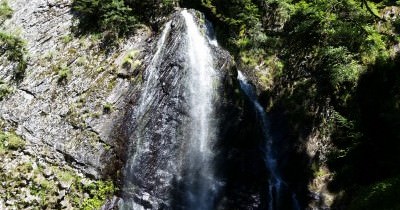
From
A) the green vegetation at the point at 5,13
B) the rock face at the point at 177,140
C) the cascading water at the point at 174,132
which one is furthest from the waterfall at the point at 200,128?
the green vegetation at the point at 5,13

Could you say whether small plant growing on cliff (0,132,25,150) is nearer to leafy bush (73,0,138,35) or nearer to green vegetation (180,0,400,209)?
leafy bush (73,0,138,35)

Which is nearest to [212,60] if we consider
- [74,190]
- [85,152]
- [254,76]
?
[254,76]

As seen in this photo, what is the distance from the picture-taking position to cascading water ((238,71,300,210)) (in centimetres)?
1087

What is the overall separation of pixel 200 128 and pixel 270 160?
2561 mm

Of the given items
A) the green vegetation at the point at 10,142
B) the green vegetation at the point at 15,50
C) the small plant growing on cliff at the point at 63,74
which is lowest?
the green vegetation at the point at 10,142

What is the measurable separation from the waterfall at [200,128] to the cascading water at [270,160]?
5.61ft

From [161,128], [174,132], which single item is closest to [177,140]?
[174,132]

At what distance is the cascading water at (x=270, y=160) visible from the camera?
428 inches

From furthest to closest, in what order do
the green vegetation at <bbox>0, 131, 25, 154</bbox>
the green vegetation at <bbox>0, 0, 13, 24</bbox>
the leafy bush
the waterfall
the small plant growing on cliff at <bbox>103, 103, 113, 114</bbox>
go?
the green vegetation at <bbox>0, 0, 13, 24</bbox>, the leafy bush, the small plant growing on cliff at <bbox>103, 103, 113, 114</bbox>, the waterfall, the green vegetation at <bbox>0, 131, 25, 154</bbox>

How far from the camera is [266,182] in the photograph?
35.7 ft

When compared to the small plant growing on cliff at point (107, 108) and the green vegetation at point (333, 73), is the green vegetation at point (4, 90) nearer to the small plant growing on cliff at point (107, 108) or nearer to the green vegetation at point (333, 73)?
the small plant growing on cliff at point (107, 108)

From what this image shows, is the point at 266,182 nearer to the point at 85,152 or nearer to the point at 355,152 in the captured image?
the point at 355,152

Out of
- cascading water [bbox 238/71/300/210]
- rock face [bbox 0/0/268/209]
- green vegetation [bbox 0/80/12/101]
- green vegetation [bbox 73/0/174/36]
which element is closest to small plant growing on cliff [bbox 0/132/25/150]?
rock face [bbox 0/0/268/209]

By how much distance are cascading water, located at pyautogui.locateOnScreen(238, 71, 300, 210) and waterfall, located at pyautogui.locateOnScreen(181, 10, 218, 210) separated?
1.71m
